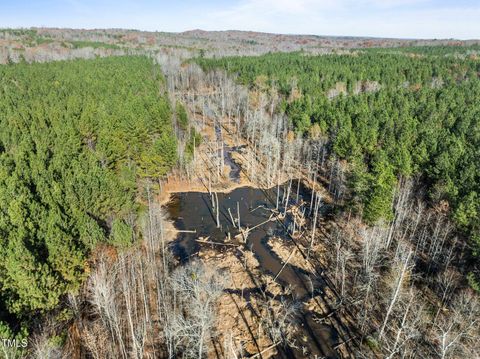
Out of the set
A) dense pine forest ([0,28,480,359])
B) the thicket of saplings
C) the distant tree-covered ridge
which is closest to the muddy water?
dense pine forest ([0,28,480,359])

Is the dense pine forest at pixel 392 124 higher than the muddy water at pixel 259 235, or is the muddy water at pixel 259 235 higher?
the dense pine forest at pixel 392 124

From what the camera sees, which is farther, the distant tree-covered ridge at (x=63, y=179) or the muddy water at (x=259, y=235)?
the muddy water at (x=259, y=235)

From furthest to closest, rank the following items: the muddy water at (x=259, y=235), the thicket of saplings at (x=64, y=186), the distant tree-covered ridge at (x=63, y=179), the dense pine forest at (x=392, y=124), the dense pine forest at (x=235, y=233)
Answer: the dense pine forest at (x=392, y=124) → the muddy water at (x=259, y=235) → the dense pine forest at (x=235, y=233) → the distant tree-covered ridge at (x=63, y=179) → the thicket of saplings at (x=64, y=186)

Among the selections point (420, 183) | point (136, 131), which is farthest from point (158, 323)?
point (420, 183)

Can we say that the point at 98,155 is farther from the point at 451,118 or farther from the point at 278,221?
the point at 451,118

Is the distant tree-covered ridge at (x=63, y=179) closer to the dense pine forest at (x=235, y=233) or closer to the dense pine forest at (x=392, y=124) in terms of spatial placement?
the dense pine forest at (x=235, y=233)

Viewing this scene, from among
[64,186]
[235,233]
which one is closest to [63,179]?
[64,186]

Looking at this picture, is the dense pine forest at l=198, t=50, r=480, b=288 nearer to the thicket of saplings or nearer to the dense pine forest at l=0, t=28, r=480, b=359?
the dense pine forest at l=0, t=28, r=480, b=359

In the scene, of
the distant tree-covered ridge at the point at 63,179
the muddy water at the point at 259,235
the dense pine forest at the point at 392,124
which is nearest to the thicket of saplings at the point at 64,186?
the distant tree-covered ridge at the point at 63,179
